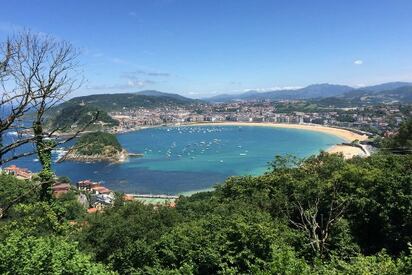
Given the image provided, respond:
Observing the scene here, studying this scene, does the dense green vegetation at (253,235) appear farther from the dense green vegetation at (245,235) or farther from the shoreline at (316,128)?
the shoreline at (316,128)

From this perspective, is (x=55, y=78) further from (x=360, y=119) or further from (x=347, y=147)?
(x=360, y=119)

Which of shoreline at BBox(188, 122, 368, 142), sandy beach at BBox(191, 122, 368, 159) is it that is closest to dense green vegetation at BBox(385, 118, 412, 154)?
sandy beach at BBox(191, 122, 368, 159)

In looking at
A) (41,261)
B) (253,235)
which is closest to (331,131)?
(253,235)

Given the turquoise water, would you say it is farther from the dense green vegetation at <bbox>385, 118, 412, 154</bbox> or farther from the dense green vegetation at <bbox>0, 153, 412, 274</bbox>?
the dense green vegetation at <bbox>0, 153, 412, 274</bbox>

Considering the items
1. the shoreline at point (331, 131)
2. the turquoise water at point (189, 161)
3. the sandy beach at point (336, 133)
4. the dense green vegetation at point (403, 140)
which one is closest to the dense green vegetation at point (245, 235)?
the dense green vegetation at point (403, 140)

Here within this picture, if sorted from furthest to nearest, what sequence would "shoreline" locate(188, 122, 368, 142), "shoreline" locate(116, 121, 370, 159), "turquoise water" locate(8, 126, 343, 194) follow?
"shoreline" locate(188, 122, 368, 142) → "shoreline" locate(116, 121, 370, 159) → "turquoise water" locate(8, 126, 343, 194)

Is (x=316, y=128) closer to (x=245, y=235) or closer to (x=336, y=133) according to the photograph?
(x=336, y=133)

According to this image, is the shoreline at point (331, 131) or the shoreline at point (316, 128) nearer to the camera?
the shoreline at point (331, 131)

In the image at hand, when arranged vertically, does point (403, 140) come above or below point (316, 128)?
above

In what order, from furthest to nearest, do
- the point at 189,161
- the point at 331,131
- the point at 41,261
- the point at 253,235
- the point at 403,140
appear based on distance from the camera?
the point at 331,131, the point at 189,161, the point at 403,140, the point at 253,235, the point at 41,261
